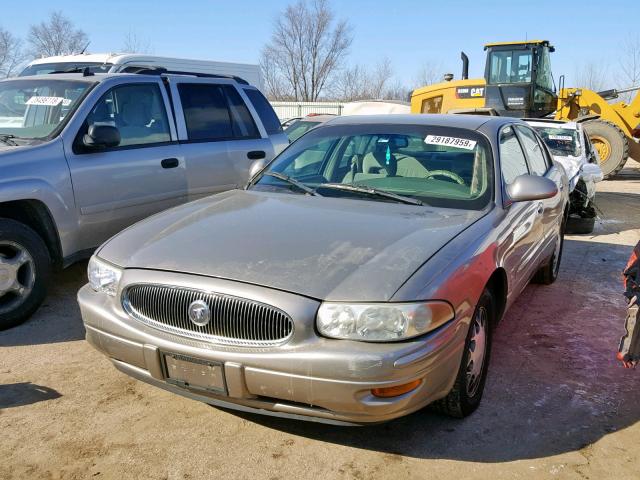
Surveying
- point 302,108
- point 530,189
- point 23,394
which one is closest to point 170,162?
point 23,394

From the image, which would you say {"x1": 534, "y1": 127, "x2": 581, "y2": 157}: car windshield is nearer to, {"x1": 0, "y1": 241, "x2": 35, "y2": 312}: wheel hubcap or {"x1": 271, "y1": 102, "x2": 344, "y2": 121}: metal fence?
{"x1": 0, "y1": 241, "x2": 35, "y2": 312}: wheel hubcap

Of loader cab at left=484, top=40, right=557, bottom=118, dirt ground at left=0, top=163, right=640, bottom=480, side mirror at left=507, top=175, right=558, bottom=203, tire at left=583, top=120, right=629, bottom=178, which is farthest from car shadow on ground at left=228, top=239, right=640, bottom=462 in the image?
tire at left=583, top=120, right=629, bottom=178

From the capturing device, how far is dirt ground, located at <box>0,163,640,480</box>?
9.16ft

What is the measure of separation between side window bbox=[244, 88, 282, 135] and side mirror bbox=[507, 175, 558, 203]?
3.36 m

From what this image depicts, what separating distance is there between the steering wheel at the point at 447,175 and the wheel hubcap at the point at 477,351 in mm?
976

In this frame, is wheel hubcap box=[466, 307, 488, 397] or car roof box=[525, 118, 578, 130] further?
car roof box=[525, 118, 578, 130]

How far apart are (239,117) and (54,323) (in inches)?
111

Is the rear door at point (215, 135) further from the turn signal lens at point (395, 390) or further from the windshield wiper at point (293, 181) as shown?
the turn signal lens at point (395, 390)

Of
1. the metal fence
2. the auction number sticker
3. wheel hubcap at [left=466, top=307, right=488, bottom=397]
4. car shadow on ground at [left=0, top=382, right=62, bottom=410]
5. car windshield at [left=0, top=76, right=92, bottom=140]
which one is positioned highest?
car windshield at [left=0, top=76, right=92, bottom=140]

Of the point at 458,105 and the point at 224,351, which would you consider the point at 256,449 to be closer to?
the point at 224,351

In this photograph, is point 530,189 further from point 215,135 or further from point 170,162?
point 215,135

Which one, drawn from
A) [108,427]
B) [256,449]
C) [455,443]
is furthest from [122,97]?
[455,443]

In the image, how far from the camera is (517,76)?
15.2m

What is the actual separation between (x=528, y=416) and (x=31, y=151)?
3.78m
